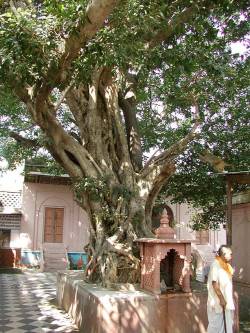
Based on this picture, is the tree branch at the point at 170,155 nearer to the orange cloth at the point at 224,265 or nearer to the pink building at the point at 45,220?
the orange cloth at the point at 224,265

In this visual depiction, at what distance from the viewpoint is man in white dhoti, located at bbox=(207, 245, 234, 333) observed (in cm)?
549

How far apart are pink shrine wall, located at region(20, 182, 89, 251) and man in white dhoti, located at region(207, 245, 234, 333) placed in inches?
558

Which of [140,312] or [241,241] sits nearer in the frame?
[140,312]

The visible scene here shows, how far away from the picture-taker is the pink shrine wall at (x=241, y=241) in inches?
396

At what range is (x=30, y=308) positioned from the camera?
9102mm

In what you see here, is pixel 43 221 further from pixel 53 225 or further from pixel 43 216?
pixel 53 225

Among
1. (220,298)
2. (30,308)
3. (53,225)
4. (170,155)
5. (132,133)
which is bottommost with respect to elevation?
(30,308)

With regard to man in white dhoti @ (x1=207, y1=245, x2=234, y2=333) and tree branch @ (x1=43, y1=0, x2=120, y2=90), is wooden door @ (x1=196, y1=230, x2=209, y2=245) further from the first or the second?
tree branch @ (x1=43, y1=0, x2=120, y2=90)

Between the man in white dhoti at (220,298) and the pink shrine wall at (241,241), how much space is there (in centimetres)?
448

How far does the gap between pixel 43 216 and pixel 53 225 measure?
0.63 metres

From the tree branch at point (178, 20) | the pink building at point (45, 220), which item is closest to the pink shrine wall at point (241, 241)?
the tree branch at point (178, 20)

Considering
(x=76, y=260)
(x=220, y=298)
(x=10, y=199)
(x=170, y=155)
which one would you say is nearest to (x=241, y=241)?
(x=170, y=155)

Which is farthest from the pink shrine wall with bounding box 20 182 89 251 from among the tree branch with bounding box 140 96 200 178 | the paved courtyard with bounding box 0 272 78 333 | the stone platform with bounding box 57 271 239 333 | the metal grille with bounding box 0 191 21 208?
the stone platform with bounding box 57 271 239 333

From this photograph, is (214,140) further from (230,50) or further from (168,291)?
(168,291)
